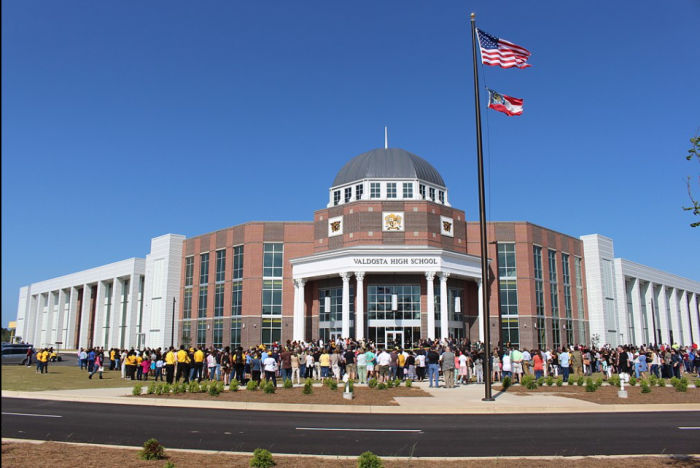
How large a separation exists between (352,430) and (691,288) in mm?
93132

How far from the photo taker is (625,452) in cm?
1054

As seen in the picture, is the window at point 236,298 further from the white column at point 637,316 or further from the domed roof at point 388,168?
the white column at point 637,316

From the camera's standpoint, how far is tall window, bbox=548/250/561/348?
5566cm

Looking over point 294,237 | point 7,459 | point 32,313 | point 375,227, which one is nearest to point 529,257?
point 375,227

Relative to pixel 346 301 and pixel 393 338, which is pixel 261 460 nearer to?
pixel 346 301

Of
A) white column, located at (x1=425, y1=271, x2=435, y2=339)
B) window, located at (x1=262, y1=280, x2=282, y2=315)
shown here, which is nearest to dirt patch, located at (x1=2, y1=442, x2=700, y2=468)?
white column, located at (x1=425, y1=271, x2=435, y2=339)

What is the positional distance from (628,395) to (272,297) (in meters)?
35.8

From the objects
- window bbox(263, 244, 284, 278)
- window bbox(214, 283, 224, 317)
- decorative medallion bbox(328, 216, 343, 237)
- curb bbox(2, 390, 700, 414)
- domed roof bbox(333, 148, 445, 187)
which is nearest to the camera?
curb bbox(2, 390, 700, 414)

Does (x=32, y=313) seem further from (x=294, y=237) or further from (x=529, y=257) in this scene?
(x=529, y=257)

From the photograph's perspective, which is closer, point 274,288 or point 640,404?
point 640,404

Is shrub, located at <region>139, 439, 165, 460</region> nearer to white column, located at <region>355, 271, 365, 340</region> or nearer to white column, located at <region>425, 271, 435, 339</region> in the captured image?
white column, located at <region>355, 271, 365, 340</region>

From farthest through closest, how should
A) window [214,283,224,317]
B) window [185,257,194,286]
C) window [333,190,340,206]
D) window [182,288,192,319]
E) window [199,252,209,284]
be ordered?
window [185,257,194,286], window [182,288,192,319], window [199,252,209,284], window [214,283,224,317], window [333,190,340,206]

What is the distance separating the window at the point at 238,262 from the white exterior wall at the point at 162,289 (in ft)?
37.1

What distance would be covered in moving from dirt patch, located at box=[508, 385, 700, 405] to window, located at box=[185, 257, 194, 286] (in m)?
45.1
